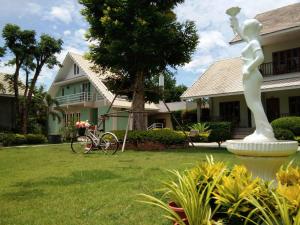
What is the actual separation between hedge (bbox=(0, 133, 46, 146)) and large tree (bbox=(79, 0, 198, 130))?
32.1 feet

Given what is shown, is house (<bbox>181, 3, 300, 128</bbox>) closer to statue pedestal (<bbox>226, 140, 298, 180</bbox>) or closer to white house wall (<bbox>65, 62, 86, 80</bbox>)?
white house wall (<bbox>65, 62, 86, 80</bbox>)

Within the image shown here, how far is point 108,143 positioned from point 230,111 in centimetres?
1437

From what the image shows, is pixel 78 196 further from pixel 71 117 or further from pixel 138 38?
pixel 71 117

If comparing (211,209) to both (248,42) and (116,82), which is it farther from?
(116,82)

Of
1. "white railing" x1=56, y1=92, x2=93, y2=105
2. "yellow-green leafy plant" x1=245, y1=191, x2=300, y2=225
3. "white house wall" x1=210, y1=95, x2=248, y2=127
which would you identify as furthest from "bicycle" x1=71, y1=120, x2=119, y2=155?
"white railing" x1=56, y1=92, x2=93, y2=105

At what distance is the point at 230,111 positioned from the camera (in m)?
26.4

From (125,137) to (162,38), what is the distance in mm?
5029

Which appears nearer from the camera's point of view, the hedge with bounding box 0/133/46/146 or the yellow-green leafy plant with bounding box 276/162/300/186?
the yellow-green leafy plant with bounding box 276/162/300/186

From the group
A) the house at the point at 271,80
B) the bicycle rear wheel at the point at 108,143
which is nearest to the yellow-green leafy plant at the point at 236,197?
the bicycle rear wheel at the point at 108,143

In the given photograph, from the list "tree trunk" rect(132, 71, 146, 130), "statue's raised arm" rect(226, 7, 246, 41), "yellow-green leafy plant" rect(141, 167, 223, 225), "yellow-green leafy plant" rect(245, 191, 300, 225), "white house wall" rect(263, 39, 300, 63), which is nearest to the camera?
"yellow-green leafy plant" rect(245, 191, 300, 225)

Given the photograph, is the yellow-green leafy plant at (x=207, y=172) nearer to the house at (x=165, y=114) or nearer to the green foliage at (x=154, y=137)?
the green foliage at (x=154, y=137)

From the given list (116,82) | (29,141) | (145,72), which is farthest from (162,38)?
(29,141)

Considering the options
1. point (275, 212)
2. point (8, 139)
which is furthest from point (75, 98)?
point (275, 212)

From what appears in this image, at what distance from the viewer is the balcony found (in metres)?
21.6
